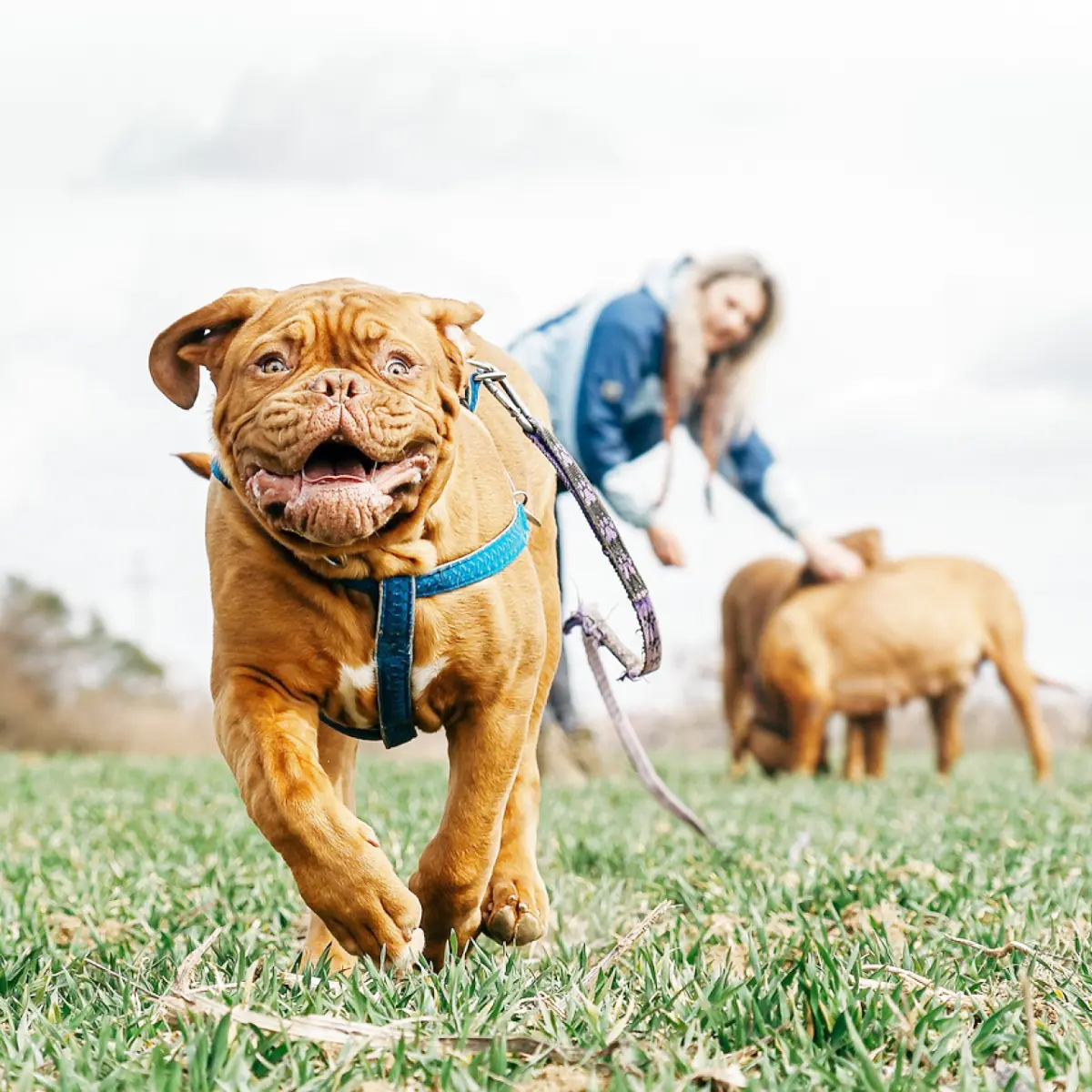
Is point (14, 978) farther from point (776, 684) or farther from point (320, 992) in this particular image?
point (776, 684)

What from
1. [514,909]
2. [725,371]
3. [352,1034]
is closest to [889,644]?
[725,371]

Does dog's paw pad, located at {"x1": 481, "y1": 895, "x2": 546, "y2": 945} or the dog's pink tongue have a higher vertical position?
the dog's pink tongue

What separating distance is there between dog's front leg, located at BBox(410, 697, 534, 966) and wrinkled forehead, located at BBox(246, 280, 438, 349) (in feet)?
2.67

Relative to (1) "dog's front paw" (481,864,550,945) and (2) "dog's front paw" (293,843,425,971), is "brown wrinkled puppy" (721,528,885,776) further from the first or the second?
(2) "dog's front paw" (293,843,425,971)

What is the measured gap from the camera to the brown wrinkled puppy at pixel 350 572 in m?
2.63

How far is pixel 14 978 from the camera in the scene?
325 cm

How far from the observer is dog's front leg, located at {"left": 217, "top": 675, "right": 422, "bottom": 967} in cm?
270

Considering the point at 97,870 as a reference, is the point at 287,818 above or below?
above

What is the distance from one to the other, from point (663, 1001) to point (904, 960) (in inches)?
27.5

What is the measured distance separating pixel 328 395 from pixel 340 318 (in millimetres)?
217

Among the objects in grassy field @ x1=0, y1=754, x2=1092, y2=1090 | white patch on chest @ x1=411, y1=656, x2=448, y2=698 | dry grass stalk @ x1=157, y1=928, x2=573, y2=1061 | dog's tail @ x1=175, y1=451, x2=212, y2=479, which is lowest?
grassy field @ x1=0, y1=754, x2=1092, y2=1090

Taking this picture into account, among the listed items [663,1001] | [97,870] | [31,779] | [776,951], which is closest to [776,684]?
[31,779]

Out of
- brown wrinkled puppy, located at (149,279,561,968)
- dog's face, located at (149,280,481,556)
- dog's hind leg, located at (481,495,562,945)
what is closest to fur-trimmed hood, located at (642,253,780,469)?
dog's hind leg, located at (481,495,562,945)

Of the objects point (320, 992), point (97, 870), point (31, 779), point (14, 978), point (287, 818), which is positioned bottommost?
point (31, 779)
